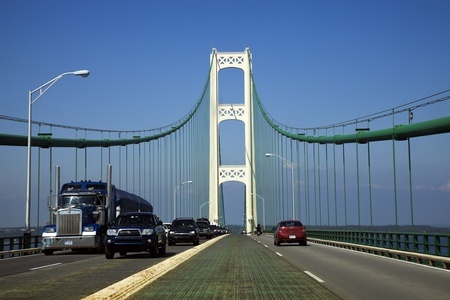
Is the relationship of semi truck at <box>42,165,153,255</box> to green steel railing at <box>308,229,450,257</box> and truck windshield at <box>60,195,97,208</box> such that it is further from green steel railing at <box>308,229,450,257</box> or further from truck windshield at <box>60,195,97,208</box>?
green steel railing at <box>308,229,450,257</box>

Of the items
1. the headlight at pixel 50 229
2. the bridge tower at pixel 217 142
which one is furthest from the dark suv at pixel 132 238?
the bridge tower at pixel 217 142

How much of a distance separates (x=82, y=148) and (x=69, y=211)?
2348 cm

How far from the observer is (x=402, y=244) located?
97.7 ft

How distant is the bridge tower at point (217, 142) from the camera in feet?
303

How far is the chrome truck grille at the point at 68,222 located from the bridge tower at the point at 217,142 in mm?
59083

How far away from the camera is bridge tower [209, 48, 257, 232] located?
9244 centimetres

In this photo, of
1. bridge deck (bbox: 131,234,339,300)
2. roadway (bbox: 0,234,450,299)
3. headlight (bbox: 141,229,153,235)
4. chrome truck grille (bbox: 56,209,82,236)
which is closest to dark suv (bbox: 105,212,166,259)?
headlight (bbox: 141,229,153,235)

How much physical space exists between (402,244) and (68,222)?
15441 mm

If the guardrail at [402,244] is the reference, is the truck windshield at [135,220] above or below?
above

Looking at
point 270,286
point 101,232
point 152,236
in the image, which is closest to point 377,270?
point 270,286

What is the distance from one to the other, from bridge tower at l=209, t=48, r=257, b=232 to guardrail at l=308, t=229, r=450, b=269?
4590 cm

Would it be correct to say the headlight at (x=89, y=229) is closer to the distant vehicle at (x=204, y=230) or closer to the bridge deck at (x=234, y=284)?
the bridge deck at (x=234, y=284)

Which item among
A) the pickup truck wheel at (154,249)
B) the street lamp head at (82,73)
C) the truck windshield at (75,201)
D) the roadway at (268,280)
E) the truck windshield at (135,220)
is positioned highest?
the street lamp head at (82,73)

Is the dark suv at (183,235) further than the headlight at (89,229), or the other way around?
the dark suv at (183,235)
